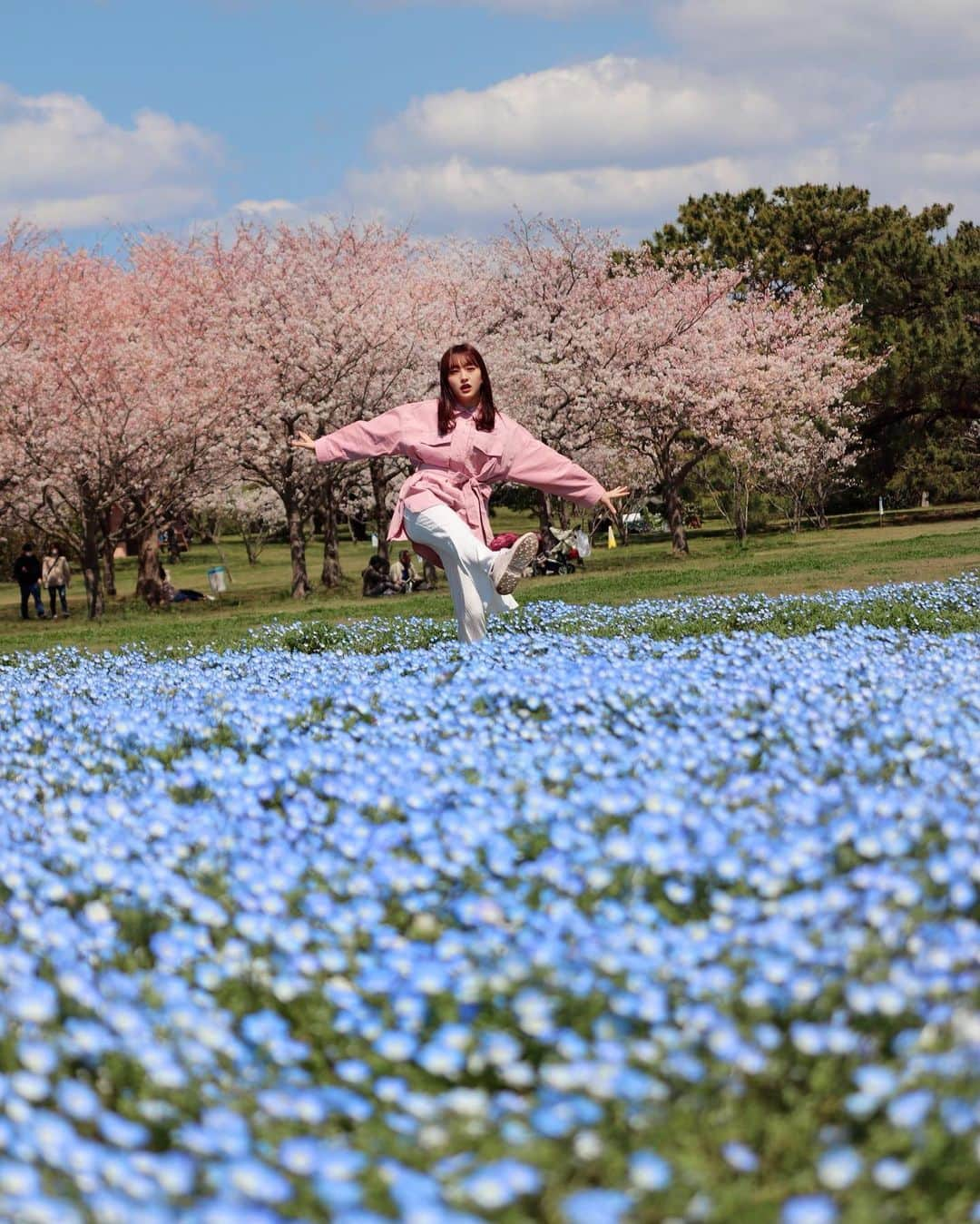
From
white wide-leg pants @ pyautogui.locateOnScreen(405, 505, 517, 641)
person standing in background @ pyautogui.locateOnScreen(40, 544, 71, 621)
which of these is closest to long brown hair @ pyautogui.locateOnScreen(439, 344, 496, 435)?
white wide-leg pants @ pyautogui.locateOnScreen(405, 505, 517, 641)

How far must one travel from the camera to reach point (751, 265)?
44.5m

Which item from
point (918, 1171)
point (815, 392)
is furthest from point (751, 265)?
point (918, 1171)

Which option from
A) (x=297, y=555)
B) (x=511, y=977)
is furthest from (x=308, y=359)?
(x=511, y=977)

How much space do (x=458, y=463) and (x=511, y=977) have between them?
6.18 meters

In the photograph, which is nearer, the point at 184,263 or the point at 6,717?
the point at 6,717

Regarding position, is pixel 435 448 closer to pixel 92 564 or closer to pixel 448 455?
pixel 448 455

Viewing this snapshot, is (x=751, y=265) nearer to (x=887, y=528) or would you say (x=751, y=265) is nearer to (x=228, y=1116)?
(x=887, y=528)

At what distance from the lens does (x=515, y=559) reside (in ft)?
25.9

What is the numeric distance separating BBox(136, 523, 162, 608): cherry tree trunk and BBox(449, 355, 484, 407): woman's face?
21428mm

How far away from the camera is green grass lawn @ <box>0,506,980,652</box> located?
14930 millimetres

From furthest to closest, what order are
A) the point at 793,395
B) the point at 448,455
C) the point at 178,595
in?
the point at 793,395, the point at 178,595, the point at 448,455

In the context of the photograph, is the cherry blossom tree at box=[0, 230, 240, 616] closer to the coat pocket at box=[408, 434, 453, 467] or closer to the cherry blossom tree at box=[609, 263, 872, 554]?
the cherry blossom tree at box=[609, 263, 872, 554]

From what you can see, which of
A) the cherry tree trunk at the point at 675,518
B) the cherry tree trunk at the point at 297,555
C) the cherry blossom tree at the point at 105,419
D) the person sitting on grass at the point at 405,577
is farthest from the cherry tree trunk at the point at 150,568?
the cherry tree trunk at the point at 675,518

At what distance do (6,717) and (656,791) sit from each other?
3.94m
